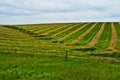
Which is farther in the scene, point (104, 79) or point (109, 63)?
point (109, 63)

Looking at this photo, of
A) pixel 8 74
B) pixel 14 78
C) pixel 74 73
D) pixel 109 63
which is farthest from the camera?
pixel 109 63

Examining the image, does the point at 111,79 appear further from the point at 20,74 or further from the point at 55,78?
the point at 20,74

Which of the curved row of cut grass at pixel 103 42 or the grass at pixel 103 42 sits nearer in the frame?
the curved row of cut grass at pixel 103 42

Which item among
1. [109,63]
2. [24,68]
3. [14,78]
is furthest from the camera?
A: [109,63]

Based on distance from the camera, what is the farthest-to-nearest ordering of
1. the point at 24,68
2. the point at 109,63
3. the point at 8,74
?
the point at 109,63 < the point at 24,68 < the point at 8,74

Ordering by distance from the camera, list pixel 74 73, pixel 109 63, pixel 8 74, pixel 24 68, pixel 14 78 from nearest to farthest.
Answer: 1. pixel 14 78
2. pixel 8 74
3. pixel 74 73
4. pixel 24 68
5. pixel 109 63

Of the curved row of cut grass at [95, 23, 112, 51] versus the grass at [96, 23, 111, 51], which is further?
the grass at [96, 23, 111, 51]

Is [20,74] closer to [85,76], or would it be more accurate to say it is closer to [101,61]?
[85,76]

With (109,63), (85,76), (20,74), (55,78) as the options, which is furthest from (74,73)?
(109,63)

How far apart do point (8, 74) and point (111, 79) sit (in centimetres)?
721

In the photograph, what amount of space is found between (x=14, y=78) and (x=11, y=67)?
5133mm

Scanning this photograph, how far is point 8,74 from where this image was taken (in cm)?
2123

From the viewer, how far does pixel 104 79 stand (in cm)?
2139

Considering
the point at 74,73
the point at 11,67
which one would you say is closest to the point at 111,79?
the point at 74,73
